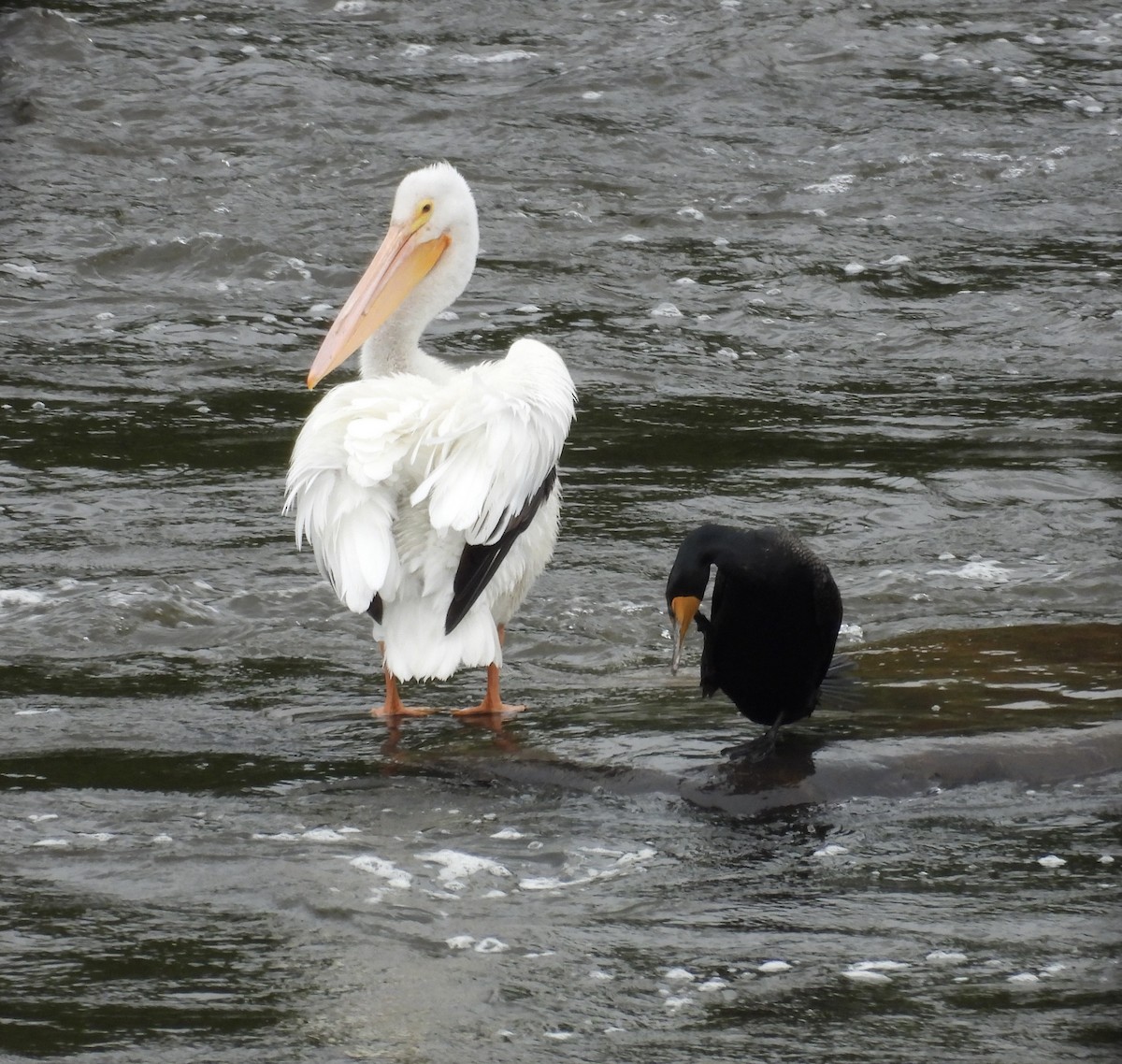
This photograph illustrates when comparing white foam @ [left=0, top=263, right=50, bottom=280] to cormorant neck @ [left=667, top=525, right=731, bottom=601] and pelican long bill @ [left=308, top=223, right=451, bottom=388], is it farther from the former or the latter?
cormorant neck @ [left=667, top=525, right=731, bottom=601]

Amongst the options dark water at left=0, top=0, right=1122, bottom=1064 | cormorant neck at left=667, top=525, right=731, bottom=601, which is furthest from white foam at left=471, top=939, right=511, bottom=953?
cormorant neck at left=667, top=525, right=731, bottom=601

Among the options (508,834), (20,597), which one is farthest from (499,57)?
(508,834)

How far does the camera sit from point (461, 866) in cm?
345

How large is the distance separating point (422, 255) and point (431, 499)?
5.03ft

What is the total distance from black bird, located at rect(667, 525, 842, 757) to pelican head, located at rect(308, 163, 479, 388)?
1.78 metres

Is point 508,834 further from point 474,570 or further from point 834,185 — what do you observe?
point 834,185

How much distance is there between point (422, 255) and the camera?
17.9 feet

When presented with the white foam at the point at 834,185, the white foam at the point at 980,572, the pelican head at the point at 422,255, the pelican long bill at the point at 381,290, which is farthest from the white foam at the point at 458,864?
the white foam at the point at 834,185

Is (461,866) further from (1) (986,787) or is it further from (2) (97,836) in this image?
(1) (986,787)

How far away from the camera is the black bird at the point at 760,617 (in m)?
3.74

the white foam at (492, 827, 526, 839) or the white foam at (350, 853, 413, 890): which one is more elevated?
the white foam at (350, 853, 413, 890)

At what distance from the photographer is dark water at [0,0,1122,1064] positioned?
2.99 m

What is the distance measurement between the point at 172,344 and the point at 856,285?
3.22 m

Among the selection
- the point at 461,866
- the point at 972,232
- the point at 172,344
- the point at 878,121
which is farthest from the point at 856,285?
the point at 461,866
